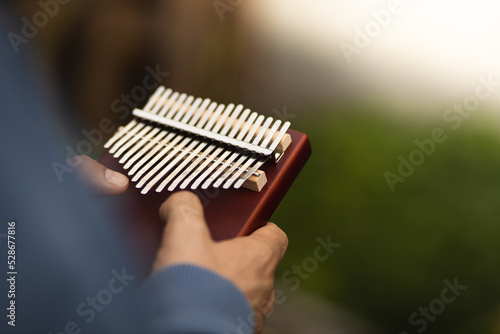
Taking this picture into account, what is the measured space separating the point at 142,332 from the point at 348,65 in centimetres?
A: 206

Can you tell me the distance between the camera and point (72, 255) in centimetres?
125

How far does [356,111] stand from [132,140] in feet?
4.84

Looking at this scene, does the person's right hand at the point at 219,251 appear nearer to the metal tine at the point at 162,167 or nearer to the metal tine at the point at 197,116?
the metal tine at the point at 162,167

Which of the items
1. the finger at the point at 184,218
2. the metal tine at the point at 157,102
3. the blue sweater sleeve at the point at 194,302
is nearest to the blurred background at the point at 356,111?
the metal tine at the point at 157,102

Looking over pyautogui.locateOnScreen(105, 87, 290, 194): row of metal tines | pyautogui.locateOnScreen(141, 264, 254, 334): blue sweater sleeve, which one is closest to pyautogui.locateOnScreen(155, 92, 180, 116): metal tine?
pyautogui.locateOnScreen(105, 87, 290, 194): row of metal tines

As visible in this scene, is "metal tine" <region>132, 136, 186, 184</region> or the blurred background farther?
the blurred background

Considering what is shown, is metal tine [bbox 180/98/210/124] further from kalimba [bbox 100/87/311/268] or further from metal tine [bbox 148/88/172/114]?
metal tine [bbox 148/88/172/114]

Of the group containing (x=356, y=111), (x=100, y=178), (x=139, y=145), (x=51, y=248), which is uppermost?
(x=356, y=111)

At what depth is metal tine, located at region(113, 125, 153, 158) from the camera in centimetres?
149

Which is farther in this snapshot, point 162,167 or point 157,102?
point 157,102

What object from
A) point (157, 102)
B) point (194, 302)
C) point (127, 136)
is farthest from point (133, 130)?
point (194, 302)

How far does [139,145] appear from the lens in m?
1.50

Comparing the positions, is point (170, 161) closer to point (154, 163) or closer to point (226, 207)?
point (154, 163)

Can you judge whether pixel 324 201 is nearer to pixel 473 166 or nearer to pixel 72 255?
pixel 473 166
